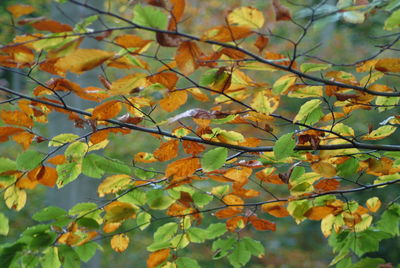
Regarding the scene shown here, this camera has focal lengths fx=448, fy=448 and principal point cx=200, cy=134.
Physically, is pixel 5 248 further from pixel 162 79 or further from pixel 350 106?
pixel 350 106

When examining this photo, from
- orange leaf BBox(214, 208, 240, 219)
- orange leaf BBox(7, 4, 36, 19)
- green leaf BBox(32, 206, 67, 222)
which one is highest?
orange leaf BBox(7, 4, 36, 19)

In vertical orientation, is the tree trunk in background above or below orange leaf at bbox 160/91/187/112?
below

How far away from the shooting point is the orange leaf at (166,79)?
660 mm

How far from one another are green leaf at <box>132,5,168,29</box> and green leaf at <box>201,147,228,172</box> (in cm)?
26

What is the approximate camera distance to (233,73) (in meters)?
0.71

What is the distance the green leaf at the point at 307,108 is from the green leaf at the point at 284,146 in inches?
2.2

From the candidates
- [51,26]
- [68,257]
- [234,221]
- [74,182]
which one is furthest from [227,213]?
[74,182]

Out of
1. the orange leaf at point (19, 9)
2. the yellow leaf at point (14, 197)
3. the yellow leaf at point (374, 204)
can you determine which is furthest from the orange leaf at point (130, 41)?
the yellow leaf at point (374, 204)

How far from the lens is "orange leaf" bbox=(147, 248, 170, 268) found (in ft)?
2.75

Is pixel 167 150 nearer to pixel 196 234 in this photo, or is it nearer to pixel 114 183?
pixel 114 183

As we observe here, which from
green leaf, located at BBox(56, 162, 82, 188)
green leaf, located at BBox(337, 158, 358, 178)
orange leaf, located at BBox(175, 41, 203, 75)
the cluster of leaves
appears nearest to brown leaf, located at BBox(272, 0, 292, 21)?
the cluster of leaves

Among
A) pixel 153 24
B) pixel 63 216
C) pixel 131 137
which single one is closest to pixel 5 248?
pixel 63 216

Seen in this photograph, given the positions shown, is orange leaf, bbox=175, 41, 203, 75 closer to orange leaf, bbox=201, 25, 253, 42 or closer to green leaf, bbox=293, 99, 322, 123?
orange leaf, bbox=201, 25, 253, 42

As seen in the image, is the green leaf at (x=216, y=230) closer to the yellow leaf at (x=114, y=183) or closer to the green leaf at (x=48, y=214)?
the yellow leaf at (x=114, y=183)
